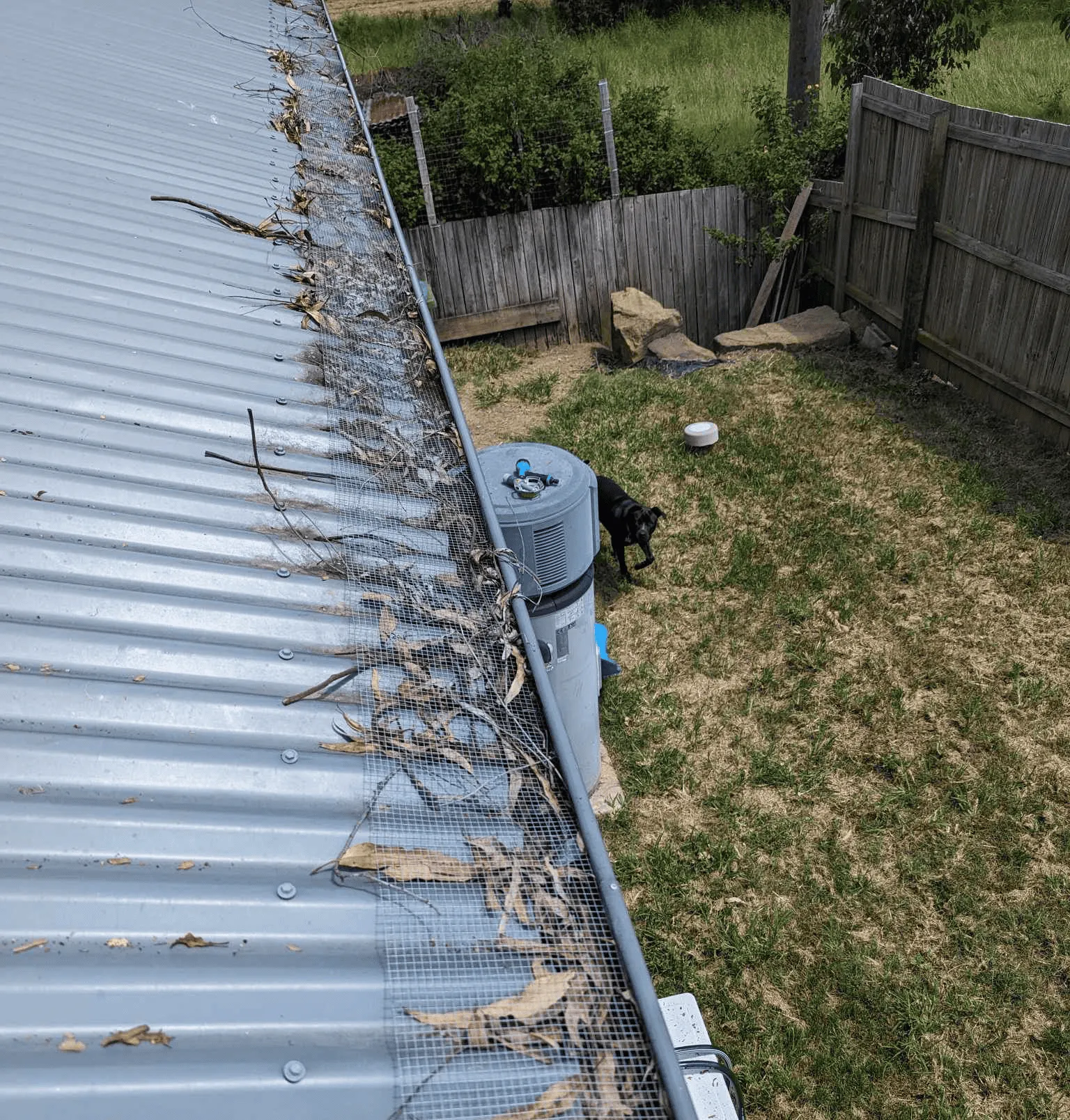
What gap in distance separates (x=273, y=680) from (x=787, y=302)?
33.9 ft

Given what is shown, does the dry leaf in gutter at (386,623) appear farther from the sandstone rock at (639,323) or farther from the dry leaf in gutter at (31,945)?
the sandstone rock at (639,323)

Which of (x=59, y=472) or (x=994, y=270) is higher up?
(x=59, y=472)

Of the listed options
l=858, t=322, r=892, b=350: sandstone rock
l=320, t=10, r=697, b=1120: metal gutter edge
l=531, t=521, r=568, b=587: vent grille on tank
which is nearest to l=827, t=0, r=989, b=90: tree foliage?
l=858, t=322, r=892, b=350: sandstone rock

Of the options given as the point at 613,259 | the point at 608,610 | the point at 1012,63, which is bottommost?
the point at 608,610

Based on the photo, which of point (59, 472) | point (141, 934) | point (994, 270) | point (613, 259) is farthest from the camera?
point (613, 259)

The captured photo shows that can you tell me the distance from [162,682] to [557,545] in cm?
227

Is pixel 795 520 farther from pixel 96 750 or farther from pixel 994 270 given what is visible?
→ pixel 96 750

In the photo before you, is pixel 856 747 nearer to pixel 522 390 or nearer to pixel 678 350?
pixel 678 350

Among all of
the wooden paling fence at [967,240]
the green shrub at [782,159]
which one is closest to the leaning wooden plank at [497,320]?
the green shrub at [782,159]

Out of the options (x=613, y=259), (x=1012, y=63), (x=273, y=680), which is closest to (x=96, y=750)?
(x=273, y=680)

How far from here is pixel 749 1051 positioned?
3.96m

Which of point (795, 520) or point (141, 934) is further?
point (795, 520)

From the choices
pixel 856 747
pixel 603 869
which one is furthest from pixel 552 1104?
pixel 856 747

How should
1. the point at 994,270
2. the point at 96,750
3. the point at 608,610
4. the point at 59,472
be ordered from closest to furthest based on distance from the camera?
the point at 96,750 < the point at 59,472 < the point at 608,610 < the point at 994,270
